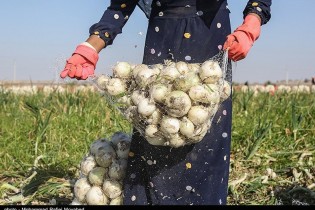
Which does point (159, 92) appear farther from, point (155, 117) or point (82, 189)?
point (82, 189)

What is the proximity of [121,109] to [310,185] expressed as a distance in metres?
1.51

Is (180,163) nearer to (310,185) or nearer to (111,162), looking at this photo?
(111,162)

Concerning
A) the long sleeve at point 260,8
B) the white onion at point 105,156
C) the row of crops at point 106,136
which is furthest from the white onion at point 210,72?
the row of crops at point 106,136

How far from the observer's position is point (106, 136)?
151 inches

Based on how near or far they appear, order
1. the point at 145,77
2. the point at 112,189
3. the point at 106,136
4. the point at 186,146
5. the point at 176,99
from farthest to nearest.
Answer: the point at 106,136 < the point at 112,189 < the point at 186,146 < the point at 145,77 < the point at 176,99

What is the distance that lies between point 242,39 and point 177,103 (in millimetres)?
353

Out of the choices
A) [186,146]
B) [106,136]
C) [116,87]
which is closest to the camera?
[116,87]

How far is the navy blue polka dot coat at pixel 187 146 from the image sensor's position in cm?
205

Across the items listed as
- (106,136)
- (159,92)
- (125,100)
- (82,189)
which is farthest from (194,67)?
(106,136)

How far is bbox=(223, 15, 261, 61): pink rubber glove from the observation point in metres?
1.89

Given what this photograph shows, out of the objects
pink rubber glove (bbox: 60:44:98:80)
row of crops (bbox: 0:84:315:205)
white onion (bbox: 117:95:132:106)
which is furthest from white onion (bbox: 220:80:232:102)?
row of crops (bbox: 0:84:315:205)

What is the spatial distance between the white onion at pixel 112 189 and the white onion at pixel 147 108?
52 centimetres

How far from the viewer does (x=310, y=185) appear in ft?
9.95

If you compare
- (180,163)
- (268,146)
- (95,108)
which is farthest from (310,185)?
(95,108)
